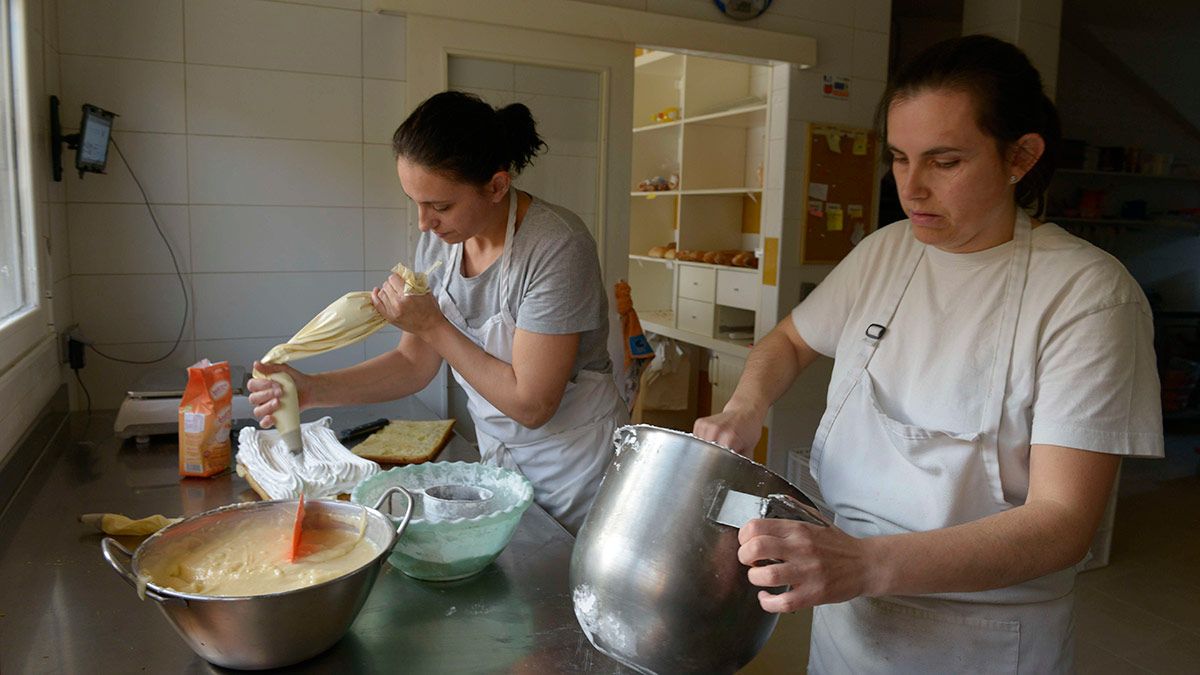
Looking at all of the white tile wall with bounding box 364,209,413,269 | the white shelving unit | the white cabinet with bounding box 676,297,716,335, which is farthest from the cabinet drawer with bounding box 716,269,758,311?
the white tile wall with bounding box 364,209,413,269

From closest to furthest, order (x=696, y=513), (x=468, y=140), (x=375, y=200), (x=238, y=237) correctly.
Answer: (x=696, y=513) → (x=468, y=140) → (x=238, y=237) → (x=375, y=200)

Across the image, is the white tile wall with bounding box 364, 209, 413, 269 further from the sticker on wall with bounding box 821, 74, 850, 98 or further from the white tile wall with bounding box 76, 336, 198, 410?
the sticker on wall with bounding box 821, 74, 850, 98

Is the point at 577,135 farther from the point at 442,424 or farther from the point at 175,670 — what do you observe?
the point at 175,670

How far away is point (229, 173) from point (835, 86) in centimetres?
249

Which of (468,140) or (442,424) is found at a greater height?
(468,140)

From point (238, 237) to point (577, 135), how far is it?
129 centimetres

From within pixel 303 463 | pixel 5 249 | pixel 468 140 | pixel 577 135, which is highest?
pixel 577 135

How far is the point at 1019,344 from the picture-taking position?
43.6 inches

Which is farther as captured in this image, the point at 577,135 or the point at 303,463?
the point at 577,135

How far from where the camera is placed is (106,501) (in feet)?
5.16

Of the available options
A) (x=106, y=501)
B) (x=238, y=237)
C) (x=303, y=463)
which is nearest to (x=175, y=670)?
(x=303, y=463)

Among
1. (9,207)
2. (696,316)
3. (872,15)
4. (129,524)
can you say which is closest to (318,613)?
(129,524)

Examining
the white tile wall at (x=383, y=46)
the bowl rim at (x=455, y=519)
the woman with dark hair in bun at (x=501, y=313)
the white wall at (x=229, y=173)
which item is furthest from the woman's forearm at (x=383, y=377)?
the white tile wall at (x=383, y=46)

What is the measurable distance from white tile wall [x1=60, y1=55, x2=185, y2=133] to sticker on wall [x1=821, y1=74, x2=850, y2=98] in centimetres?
252
